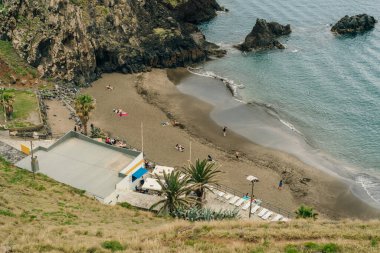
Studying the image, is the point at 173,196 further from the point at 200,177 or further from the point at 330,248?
the point at 330,248

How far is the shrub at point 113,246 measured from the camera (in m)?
29.6

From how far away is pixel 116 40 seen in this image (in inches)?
3693

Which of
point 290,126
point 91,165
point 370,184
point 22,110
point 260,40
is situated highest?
→ point 260,40

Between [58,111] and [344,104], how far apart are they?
48439 mm

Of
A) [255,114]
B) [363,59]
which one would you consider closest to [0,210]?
[255,114]

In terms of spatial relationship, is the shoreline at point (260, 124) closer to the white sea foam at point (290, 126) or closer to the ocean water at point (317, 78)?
the white sea foam at point (290, 126)

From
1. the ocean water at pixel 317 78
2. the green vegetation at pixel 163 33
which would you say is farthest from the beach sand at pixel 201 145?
the green vegetation at pixel 163 33

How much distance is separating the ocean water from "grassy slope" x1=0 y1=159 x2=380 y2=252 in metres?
31.1

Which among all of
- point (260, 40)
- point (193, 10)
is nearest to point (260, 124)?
point (260, 40)

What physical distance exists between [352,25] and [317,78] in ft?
107

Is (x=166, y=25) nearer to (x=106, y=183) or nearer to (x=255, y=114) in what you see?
(x=255, y=114)

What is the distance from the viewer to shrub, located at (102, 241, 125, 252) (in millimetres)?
29609

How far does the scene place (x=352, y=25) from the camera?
119 metres

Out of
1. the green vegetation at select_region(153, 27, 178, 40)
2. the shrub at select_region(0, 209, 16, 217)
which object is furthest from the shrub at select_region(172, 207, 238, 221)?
the green vegetation at select_region(153, 27, 178, 40)
